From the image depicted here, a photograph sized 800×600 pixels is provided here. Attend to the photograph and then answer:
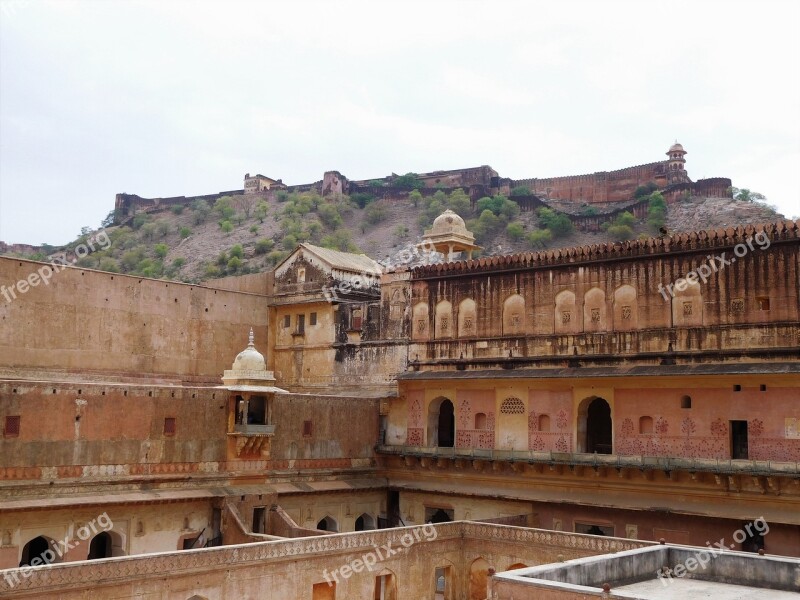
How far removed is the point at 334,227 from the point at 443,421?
157 ft

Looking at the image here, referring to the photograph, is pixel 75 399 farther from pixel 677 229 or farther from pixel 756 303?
pixel 677 229

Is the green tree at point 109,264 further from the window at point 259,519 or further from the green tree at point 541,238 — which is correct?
the window at point 259,519

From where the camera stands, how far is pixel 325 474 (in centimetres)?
2656

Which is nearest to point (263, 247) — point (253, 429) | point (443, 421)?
point (443, 421)

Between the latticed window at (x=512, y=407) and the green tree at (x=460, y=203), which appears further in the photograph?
the green tree at (x=460, y=203)

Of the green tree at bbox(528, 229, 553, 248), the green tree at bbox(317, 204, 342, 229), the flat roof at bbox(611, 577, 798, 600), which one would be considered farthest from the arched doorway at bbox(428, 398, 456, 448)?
the green tree at bbox(317, 204, 342, 229)

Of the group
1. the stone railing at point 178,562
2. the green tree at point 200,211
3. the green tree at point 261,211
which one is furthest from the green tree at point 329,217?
the stone railing at point 178,562

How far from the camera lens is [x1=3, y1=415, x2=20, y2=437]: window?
19.5 metres

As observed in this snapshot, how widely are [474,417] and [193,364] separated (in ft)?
32.3

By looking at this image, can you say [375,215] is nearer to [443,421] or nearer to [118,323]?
[443,421]

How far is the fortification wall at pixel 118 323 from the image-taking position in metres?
25.0

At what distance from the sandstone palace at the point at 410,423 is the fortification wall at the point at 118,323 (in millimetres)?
70

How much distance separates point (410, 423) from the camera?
92.0 ft

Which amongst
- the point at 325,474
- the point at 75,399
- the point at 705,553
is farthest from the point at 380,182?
the point at 705,553
